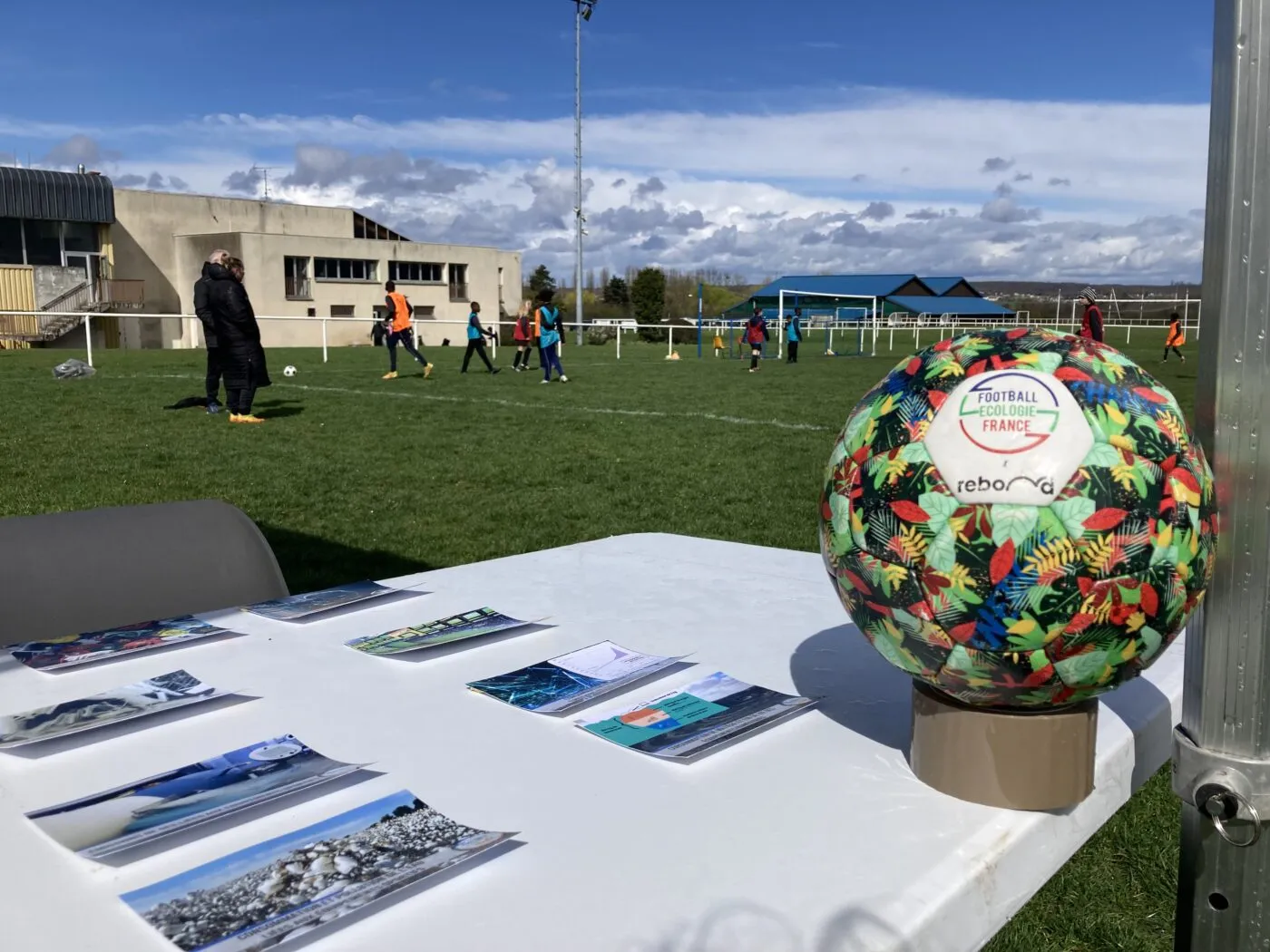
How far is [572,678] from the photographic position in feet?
5.03

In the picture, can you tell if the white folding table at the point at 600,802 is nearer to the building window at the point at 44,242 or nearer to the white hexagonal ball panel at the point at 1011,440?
the white hexagonal ball panel at the point at 1011,440

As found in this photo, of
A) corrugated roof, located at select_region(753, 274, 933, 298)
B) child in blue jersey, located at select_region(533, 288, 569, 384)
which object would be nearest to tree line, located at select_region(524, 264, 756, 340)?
corrugated roof, located at select_region(753, 274, 933, 298)

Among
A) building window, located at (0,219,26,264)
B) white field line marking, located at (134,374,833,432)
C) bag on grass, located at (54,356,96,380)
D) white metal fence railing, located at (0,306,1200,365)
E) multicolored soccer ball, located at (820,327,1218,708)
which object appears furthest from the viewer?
building window, located at (0,219,26,264)

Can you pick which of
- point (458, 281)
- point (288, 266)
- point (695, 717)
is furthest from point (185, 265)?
point (695, 717)

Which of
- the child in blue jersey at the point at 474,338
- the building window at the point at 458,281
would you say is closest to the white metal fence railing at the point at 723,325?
the child in blue jersey at the point at 474,338

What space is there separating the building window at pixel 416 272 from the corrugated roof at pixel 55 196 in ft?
44.1

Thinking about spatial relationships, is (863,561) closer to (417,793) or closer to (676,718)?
(676,718)

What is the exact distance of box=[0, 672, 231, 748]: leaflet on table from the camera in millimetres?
1323

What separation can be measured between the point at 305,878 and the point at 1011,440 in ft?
2.61

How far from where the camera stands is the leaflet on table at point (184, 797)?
1.04 m

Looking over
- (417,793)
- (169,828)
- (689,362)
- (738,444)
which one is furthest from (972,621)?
(689,362)

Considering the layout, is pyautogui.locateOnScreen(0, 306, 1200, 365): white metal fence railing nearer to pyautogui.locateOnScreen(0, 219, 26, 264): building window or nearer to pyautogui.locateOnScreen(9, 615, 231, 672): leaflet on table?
pyautogui.locateOnScreen(0, 219, 26, 264): building window

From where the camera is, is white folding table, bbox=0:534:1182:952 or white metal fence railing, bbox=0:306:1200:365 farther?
white metal fence railing, bbox=0:306:1200:365

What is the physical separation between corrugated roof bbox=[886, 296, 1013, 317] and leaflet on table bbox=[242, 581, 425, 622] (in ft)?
184
